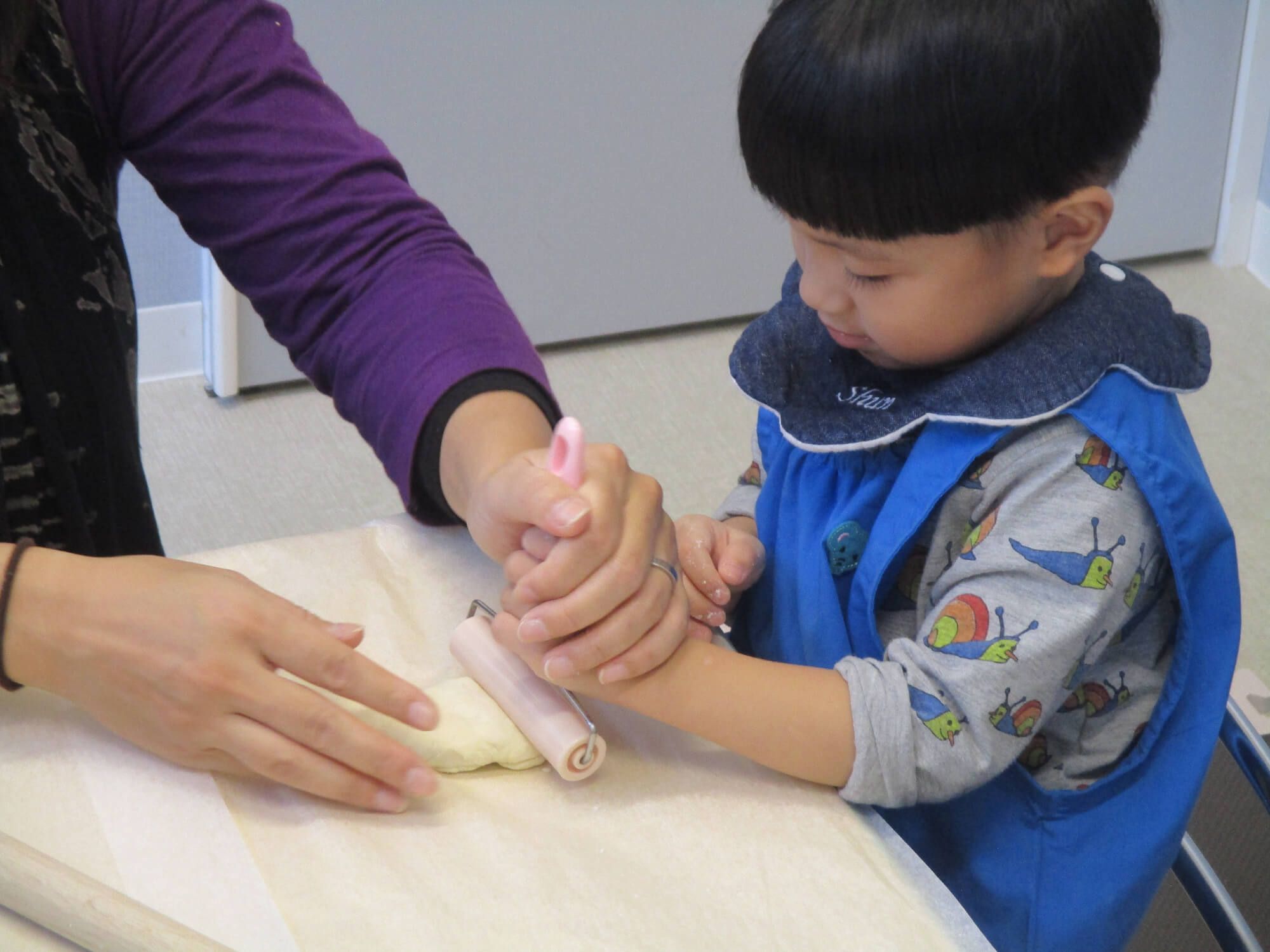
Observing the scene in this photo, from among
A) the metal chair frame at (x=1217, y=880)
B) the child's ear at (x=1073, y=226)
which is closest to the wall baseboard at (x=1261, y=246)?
the metal chair frame at (x=1217, y=880)

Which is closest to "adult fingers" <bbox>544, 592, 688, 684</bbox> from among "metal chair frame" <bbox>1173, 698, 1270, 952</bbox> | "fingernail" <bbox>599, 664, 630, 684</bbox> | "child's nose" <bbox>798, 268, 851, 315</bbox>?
"fingernail" <bbox>599, 664, 630, 684</bbox>

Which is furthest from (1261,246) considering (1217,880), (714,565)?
(714,565)

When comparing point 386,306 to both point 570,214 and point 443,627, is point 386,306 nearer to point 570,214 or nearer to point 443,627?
point 443,627

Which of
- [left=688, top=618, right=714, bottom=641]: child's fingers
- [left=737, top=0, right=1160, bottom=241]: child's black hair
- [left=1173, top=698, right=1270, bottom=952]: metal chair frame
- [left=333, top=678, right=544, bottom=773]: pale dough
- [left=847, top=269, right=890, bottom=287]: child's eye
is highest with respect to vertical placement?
[left=737, top=0, right=1160, bottom=241]: child's black hair

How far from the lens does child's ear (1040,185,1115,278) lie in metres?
0.68

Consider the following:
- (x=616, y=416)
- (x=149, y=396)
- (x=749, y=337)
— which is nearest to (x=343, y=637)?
(x=749, y=337)

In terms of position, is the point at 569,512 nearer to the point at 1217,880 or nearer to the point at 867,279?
the point at 867,279

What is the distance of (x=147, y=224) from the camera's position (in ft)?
6.66

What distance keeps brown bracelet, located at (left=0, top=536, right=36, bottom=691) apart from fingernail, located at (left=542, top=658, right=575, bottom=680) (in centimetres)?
27

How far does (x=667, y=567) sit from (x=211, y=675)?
0.26 meters

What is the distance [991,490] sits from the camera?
71cm

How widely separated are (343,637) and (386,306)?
26 cm

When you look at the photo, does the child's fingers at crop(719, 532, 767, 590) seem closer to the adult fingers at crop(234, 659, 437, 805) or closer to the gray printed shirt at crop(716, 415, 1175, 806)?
the gray printed shirt at crop(716, 415, 1175, 806)

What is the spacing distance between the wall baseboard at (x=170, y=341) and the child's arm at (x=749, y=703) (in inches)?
66.8
